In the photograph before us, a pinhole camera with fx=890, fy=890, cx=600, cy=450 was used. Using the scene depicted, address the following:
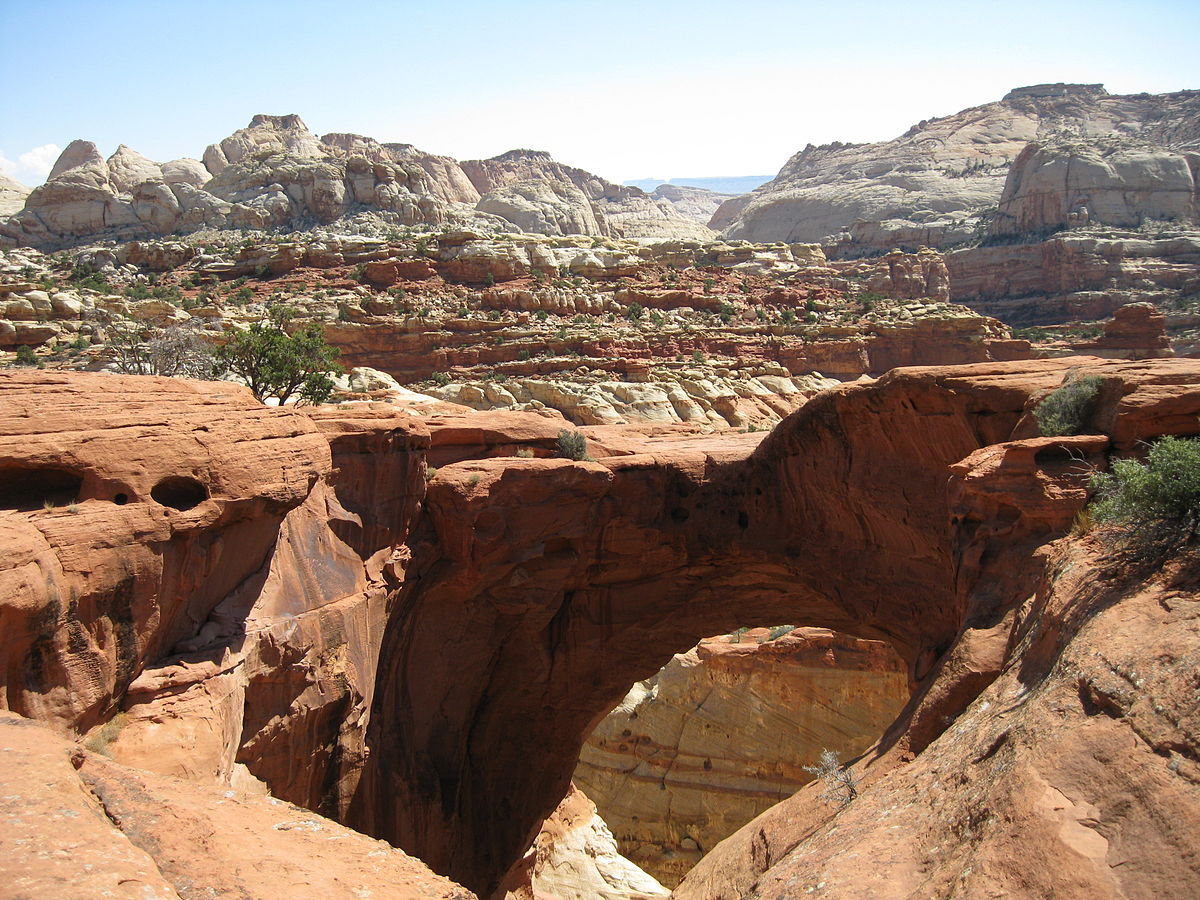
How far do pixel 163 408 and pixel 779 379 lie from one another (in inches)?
1853

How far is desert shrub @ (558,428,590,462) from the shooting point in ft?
62.7

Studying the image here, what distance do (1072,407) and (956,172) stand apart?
134m

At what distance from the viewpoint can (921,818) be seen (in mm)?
6766

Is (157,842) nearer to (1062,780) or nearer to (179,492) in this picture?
(179,492)

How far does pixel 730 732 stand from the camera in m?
26.4

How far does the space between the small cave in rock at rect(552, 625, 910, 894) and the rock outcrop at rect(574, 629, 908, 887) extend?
3 cm

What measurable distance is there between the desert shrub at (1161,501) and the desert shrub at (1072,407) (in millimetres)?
3755

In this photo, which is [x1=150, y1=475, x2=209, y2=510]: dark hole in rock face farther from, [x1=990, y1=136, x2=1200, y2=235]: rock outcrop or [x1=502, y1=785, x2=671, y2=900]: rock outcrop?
[x1=990, y1=136, x2=1200, y2=235]: rock outcrop

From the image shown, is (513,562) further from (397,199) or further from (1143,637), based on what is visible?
(397,199)

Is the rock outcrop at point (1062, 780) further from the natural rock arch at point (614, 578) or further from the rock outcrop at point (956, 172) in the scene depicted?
the rock outcrop at point (956, 172)

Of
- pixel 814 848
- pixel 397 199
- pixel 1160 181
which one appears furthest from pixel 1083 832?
pixel 1160 181

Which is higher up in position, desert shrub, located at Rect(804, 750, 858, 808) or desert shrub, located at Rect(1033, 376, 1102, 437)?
desert shrub, located at Rect(1033, 376, 1102, 437)

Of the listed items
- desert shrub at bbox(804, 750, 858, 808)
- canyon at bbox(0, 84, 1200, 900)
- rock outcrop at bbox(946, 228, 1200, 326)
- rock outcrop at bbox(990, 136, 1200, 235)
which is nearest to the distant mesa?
rock outcrop at bbox(990, 136, 1200, 235)

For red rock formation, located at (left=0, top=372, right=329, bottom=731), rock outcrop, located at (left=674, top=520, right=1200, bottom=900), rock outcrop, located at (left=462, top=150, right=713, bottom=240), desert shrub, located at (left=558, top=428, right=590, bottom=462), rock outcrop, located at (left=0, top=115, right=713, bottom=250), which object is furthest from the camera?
rock outcrop, located at (left=462, top=150, right=713, bottom=240)
